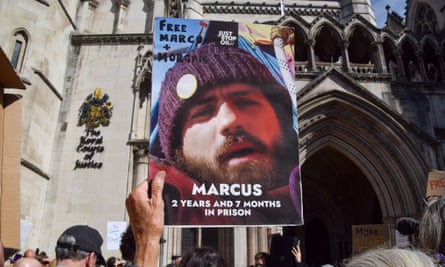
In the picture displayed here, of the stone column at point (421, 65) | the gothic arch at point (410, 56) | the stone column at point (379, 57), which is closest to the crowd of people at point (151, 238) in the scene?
the stone column at point (379, 57)

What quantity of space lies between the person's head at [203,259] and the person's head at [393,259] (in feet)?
3.20

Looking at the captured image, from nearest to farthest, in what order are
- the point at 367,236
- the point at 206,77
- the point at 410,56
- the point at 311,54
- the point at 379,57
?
the point at 206,77, the point at 367,236, the point at 311,54, the point at 379,57, the point at 410,56

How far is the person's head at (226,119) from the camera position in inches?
329

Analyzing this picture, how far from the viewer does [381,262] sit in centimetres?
100

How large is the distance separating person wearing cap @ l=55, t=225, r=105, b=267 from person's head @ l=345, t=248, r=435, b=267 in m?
1.67

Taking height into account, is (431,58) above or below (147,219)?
above

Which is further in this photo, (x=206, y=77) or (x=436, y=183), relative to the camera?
(x=206, y=77)

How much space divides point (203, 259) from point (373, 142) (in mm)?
12298

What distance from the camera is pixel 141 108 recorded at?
39.8ft

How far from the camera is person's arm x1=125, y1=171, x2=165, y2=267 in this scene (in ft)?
5.59

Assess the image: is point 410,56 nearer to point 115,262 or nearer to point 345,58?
point 345,58

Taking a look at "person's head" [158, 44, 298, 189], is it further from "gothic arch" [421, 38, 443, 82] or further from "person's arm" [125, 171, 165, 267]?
"gothic arch" [421, 38, 443, 82]

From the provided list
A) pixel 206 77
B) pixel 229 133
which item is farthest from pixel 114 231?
pixel 206 77

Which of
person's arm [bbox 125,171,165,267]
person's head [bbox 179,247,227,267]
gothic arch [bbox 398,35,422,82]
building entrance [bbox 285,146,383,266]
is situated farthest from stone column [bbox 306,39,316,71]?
person's arm [bbox 125,171,165,267]
